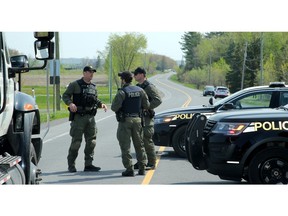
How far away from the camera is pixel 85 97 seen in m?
12.4

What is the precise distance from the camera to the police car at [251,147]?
937cm

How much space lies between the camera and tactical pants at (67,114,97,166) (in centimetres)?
1247

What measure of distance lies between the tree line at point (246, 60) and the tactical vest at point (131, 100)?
50918 mm

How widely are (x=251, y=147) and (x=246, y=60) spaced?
84115mm

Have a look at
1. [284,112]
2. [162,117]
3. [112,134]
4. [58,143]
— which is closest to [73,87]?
[162,117]

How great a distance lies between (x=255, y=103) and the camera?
13.9 metres

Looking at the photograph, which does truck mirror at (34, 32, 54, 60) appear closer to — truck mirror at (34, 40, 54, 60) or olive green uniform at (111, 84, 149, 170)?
truck mirror at (34, 40, 54, 60)

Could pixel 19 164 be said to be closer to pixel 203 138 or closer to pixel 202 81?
pixel 203 138

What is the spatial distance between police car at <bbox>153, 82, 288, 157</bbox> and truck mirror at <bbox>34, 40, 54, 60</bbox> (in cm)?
678

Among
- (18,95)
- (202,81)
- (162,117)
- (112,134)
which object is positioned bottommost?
(202,81)

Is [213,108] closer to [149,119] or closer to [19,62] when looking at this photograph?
A: [149,119]

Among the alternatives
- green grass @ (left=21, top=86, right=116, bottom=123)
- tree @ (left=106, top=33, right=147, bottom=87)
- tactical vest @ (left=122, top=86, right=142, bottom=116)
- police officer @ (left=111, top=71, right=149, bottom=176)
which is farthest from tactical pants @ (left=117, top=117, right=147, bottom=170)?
tree @ (left=106, top=33, right=147, bottom=87)

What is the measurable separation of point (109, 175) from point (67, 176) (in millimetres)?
708

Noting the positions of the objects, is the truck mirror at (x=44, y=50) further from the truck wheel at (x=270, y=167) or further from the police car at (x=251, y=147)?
the truck wheel at (x=270, y=167)
